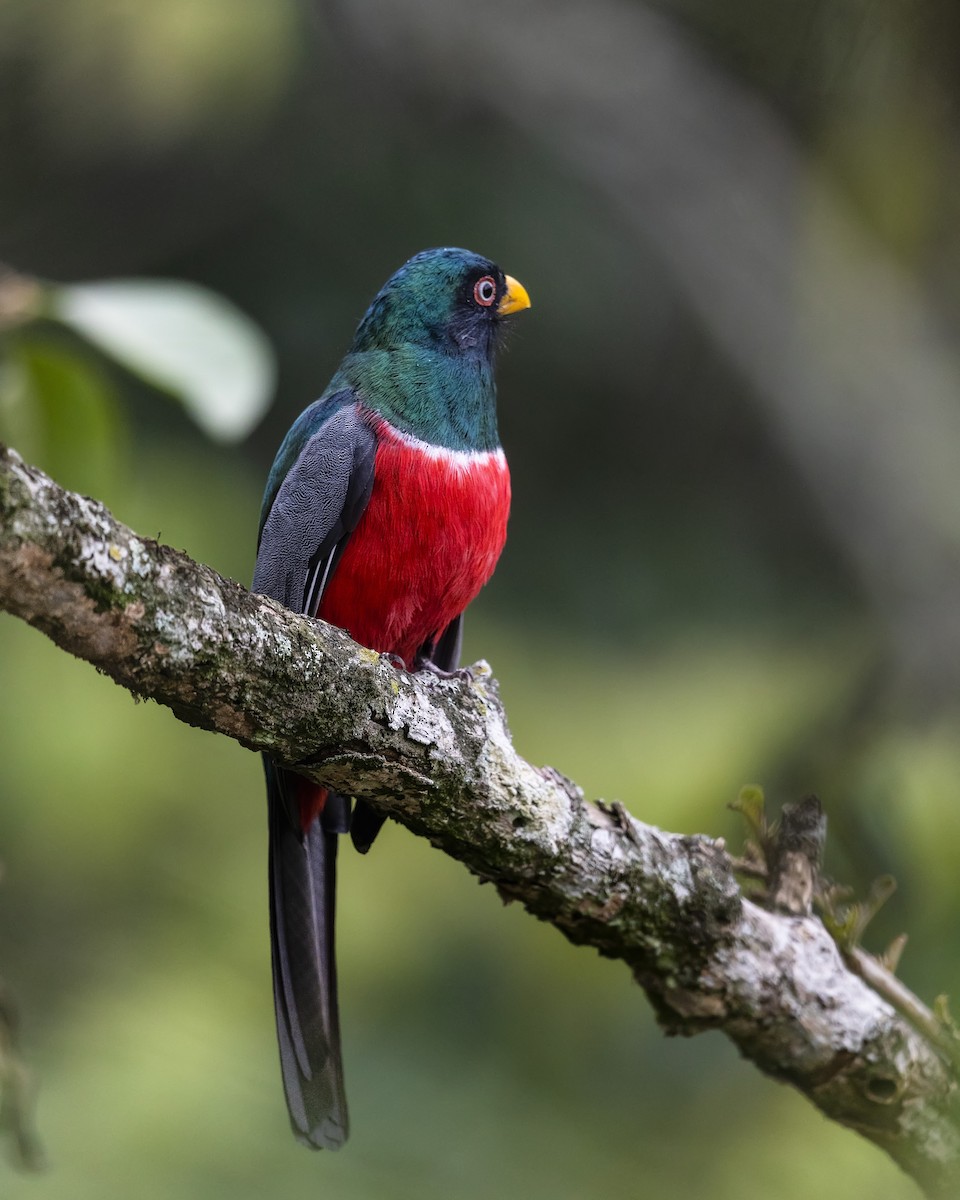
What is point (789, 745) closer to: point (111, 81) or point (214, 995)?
point (214, 995)

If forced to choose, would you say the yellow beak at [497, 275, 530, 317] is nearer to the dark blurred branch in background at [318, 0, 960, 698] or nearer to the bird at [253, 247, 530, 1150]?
the bird at [253, 247, 530, 1150]

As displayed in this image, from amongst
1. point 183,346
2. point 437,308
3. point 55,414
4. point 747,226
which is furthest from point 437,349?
point 747,226

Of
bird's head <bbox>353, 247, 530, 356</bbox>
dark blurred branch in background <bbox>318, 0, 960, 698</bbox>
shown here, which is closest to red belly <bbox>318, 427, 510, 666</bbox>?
bird's head <bbox>353, 247, 530, 356</bbox>

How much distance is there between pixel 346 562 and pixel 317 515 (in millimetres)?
130

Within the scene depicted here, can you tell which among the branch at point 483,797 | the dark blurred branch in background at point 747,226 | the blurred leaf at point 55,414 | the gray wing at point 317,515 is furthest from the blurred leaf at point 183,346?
the dark blurred branch in background at point 747,226

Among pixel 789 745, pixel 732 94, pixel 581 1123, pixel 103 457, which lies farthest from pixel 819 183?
pixel 103 457

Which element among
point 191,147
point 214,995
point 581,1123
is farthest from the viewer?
point 191,147

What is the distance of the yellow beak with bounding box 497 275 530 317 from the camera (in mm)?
3998

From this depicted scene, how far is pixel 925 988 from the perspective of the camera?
Result: 332cm

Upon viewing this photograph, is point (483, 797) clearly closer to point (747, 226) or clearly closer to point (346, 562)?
point (346, 562)

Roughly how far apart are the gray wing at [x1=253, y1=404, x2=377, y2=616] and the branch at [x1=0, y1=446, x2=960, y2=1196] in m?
0.62

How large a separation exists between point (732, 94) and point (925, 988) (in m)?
5.62

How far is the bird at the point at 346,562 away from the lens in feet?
10.7

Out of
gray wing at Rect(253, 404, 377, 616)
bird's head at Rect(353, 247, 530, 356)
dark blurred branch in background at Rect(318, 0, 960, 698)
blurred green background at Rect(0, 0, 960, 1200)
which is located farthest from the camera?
dark blurred branch in background at Rect(318, 0, 960, 698)
